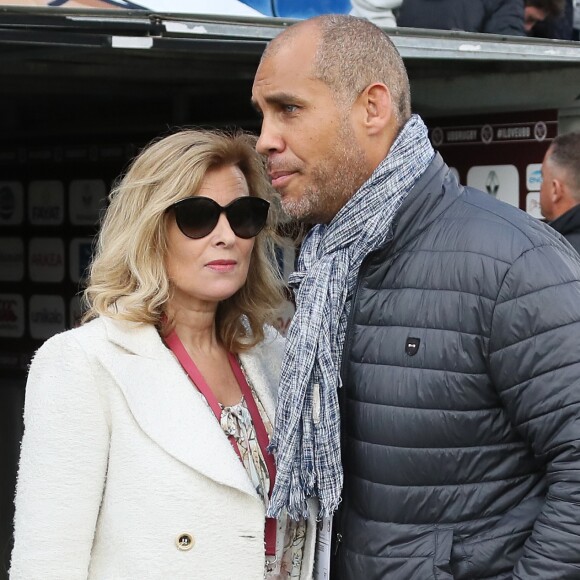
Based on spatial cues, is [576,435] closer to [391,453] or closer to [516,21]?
[391,453]

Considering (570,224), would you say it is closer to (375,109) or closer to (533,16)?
(533,16)

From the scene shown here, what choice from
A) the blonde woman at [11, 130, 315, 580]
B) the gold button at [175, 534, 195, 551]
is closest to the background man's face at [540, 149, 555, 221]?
the blonde woman at [11, 130, 315, 580]

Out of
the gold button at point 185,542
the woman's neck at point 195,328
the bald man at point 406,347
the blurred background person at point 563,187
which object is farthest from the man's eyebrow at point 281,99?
the blurred background person at point 563,187

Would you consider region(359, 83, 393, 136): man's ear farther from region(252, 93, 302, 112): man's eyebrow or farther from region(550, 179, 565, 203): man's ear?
region(550, 179, 565, 203): man's ear

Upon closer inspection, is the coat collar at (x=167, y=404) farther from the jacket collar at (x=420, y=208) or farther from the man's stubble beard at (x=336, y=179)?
the jacket collar at (x=420, y=208)

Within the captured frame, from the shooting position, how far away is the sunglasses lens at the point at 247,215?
8.43 feet

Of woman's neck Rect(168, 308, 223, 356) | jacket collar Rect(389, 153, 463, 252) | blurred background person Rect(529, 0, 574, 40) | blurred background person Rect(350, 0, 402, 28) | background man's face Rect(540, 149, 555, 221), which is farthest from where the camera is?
blurred background person Rect(529, 0, 574, 40)

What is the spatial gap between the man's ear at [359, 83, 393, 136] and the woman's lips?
1.58 ft

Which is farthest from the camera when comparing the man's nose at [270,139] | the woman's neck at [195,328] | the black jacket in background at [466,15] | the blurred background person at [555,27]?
the blurred background person at [555,27]

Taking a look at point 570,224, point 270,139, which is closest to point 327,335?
point 270,139

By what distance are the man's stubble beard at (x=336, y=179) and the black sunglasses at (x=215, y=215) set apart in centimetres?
24

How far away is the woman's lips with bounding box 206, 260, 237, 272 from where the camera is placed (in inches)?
101

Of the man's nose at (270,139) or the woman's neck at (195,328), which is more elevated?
the man's nose at (270,139)

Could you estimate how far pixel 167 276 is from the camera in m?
2.57
